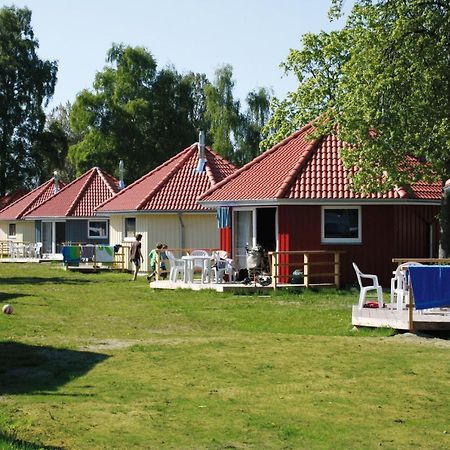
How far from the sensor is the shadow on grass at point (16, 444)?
25.9 feet

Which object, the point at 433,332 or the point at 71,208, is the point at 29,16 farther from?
the point at 433,332

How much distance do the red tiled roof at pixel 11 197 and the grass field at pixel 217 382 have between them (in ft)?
154

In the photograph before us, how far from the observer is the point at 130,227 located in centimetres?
3959

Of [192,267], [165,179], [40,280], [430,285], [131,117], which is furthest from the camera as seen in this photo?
[131,117]

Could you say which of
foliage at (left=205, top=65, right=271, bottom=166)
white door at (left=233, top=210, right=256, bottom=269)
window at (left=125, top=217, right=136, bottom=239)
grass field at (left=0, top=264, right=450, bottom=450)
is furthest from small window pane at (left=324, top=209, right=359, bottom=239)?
foliage at (left=205, top=65, right=271, bottom=166)

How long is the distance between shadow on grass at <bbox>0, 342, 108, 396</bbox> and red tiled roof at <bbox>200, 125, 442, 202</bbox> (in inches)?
532

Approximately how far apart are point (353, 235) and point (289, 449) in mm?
19388

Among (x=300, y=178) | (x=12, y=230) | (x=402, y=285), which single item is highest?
(x=300, y=178)

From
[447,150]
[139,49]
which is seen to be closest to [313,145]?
[447,150]

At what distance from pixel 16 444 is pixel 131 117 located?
6312 centimetres

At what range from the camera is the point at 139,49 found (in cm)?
7131

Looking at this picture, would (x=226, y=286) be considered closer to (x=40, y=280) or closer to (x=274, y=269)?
(x=274, y=269)

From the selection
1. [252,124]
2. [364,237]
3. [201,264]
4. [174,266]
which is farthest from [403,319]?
[252,124]

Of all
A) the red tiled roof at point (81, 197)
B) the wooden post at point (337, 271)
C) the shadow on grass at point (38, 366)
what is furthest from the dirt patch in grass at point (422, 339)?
the red tiled roof at point (81, 197)
